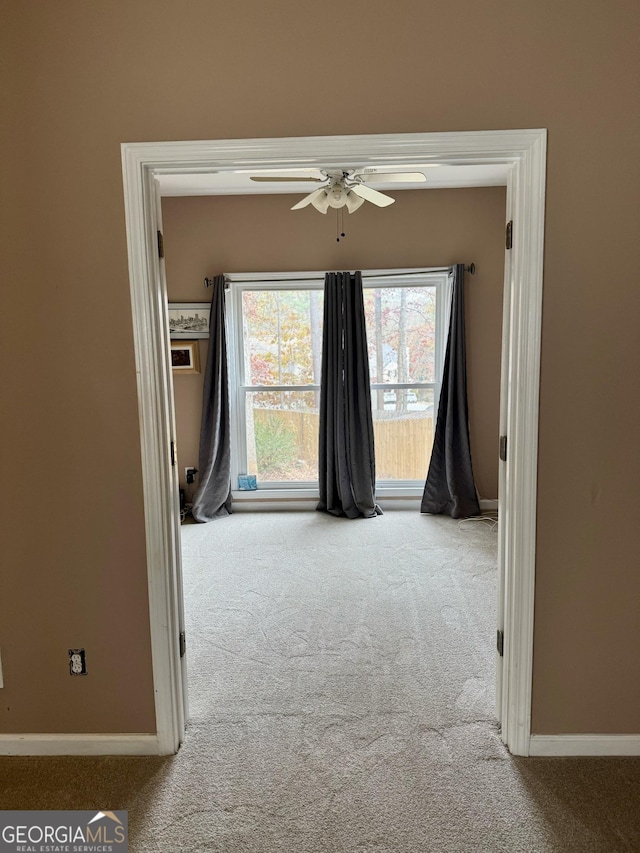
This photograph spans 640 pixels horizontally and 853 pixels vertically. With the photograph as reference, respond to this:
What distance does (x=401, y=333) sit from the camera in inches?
187

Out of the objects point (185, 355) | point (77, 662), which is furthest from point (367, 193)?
point (77, 662)

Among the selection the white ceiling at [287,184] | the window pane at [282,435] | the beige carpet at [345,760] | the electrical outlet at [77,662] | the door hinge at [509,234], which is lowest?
the beige carpet at [345,760]

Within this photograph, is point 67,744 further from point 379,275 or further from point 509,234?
point 379,275

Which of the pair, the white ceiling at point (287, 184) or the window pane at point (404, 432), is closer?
the white ceiling at point (287, 184)

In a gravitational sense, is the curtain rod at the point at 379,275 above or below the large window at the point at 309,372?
above

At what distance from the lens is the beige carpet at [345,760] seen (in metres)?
1.61

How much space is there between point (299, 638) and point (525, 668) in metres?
1.21

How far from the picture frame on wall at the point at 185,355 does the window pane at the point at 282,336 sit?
1.48ft

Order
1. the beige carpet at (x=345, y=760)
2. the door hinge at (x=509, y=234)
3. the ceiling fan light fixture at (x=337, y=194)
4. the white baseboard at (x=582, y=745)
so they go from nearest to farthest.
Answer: the beige carpet at (x=345, y=760)
the door hinge at (x=509, y=234)
the white baseboard at (x=582, y=745)
the ceiling fan light fixture at (x=337, y=194)

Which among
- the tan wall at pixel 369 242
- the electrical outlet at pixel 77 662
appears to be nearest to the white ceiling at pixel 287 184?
the tan wall at pixel 369 242

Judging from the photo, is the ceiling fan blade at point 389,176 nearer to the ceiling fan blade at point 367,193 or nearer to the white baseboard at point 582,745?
the ceiling fan blade at point 367,193

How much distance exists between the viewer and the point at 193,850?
155cm

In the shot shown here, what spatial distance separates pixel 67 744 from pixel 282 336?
3.52 meters

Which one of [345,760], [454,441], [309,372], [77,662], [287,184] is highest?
[287,184]
